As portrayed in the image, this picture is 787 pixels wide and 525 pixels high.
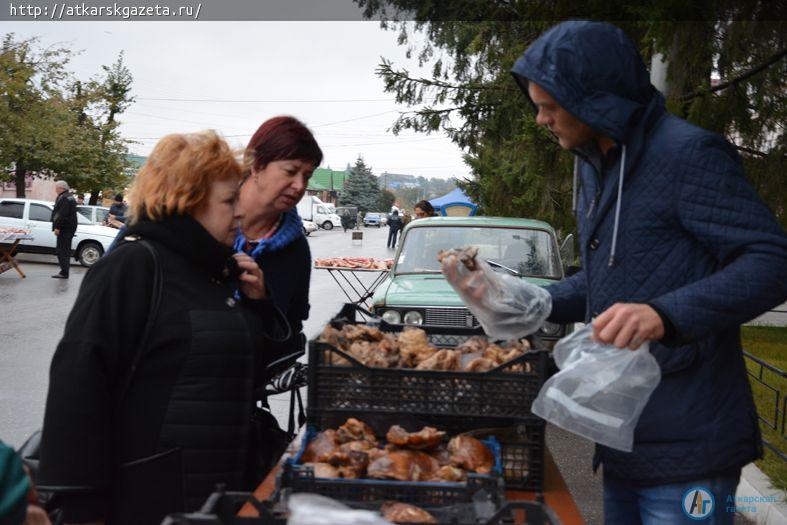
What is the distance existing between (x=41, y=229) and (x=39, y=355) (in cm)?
1275

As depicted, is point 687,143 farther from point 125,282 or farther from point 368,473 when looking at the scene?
point 125,282

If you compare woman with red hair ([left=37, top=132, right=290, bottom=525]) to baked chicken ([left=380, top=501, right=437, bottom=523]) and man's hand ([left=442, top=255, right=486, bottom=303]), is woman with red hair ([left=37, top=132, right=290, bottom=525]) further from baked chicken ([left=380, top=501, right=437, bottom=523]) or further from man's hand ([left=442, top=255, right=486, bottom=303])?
baked chicken ([left=380, top=501, right=437, bottom=523])

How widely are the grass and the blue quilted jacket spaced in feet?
5.31

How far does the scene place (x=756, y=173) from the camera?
21.4 ft

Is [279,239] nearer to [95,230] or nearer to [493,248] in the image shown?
[493,248]

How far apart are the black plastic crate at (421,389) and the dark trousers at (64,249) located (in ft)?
58.8

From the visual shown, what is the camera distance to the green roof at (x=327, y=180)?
12462 cm

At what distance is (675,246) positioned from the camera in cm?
219

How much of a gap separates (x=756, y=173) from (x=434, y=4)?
7685 millimetres

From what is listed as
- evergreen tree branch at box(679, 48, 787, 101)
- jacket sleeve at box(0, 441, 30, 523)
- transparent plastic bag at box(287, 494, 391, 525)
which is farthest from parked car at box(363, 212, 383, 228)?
transparent plastic bag at box(287, 494, 391, 525)

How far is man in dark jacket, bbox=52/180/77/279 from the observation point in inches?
741

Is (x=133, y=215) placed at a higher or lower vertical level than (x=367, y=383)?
→ higher

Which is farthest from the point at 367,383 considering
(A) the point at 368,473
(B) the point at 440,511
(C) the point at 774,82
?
(C) the point at 774,82

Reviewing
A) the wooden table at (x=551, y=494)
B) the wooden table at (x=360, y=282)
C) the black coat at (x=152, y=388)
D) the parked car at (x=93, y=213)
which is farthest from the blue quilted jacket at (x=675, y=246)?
the parked car at (x=93, y=213)
